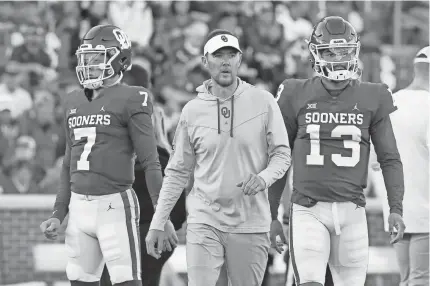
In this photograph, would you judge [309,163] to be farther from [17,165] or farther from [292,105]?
[17,165]

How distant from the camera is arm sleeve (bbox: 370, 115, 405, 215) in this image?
5824 mm

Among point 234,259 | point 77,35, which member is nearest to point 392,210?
point 234,259

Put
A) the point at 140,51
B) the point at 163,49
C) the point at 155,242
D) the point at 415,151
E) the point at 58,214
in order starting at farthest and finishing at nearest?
the point at 163,49 < the point at 140,51 < the point at 415,151 < the point at 58,214 < the point at 155,242

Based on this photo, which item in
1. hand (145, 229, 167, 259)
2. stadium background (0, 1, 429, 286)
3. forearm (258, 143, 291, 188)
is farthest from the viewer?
stadium background (0, 1, 429, 286)

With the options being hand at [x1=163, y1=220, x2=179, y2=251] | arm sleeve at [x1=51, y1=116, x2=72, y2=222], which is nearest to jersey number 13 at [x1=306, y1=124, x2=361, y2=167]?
hand at [x1=163, y1=220, x2=179, y2=251]

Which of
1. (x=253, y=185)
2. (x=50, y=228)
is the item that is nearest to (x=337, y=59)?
(x=253, y=185)

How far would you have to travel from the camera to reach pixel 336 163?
5801mm

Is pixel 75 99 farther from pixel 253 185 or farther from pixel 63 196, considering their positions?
pixel 253 185

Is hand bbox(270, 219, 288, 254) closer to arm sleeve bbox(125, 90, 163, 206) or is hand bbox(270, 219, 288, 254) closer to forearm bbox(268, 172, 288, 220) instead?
forearm bbox(268, 172, 288, 220)

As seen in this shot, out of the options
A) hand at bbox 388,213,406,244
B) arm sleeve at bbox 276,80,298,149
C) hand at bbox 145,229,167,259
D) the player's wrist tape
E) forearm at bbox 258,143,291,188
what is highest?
arm sleeve at bbox 276,80,298,149

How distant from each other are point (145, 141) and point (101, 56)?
0.67 metres

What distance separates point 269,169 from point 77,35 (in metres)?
7.58

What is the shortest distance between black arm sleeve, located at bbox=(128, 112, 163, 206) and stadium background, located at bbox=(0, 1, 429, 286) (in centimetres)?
455

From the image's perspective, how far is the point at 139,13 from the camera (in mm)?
12844
